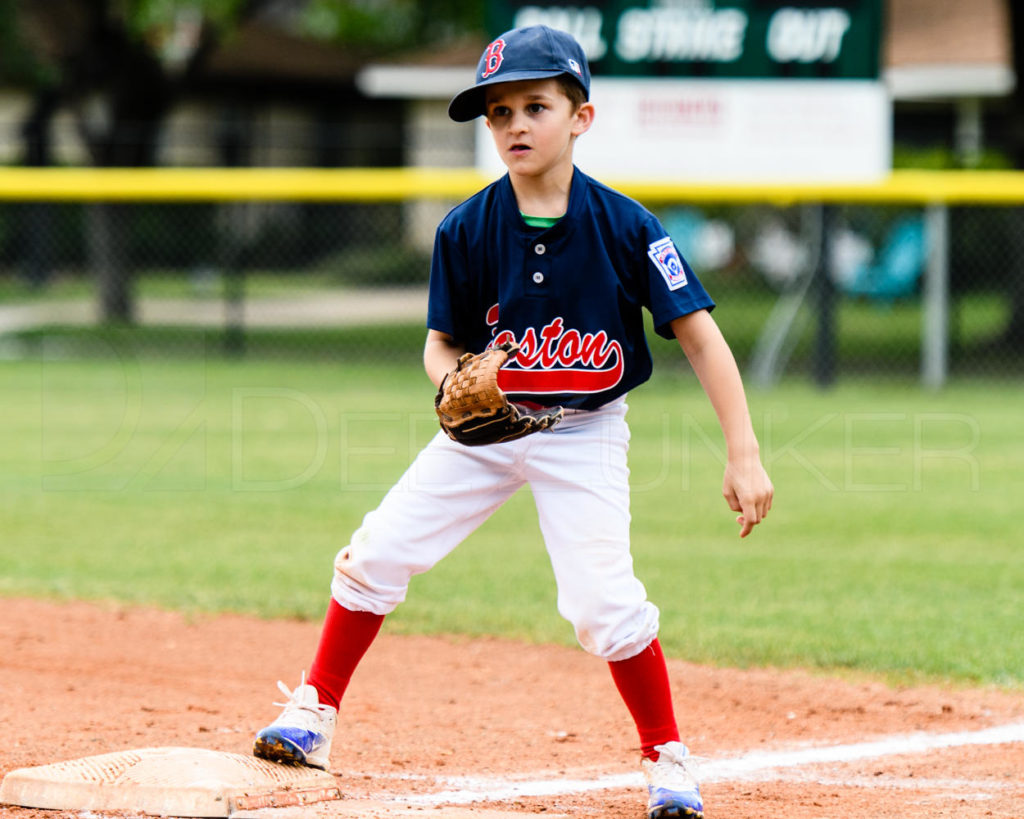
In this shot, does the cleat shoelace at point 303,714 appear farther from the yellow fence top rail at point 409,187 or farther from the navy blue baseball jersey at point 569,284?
the yellow fence top rail at point 409,187

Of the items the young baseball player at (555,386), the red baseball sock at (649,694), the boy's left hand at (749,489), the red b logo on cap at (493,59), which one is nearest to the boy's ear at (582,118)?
the young baseball player at (555,386)

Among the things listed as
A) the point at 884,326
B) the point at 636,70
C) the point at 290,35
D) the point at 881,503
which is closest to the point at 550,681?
the point at 881,503

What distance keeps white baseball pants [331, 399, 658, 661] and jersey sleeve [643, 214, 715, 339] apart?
0.29m

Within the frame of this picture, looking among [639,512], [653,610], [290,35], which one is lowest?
[639,512]

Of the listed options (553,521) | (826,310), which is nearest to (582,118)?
(553,521)

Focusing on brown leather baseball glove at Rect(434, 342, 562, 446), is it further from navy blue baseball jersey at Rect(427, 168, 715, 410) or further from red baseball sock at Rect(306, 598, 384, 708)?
red baseball sock at Rect(306, 598, 384, 708)

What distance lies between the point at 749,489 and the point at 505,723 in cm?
126

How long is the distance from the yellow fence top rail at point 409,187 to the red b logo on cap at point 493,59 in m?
8.76

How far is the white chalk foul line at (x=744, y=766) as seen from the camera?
3186mm

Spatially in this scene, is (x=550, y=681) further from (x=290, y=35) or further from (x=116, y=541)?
(x=290, y=35)

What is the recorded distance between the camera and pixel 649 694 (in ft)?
10.3

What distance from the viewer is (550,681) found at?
438 cm

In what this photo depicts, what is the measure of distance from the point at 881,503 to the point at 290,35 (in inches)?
1264

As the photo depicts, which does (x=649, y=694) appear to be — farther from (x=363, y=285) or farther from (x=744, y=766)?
(x=363, y=285)
